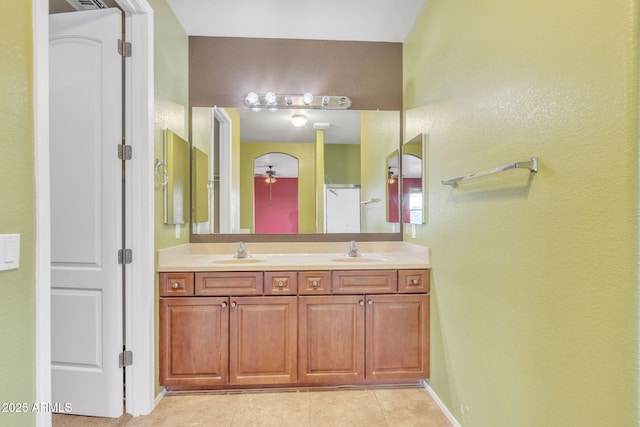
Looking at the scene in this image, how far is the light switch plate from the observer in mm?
929

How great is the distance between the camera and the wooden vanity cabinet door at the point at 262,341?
6.82ft

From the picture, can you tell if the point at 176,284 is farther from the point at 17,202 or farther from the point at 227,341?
the point at 17,202

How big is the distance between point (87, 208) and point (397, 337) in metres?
2.02

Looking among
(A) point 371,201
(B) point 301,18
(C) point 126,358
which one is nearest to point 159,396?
(C) point 126,358

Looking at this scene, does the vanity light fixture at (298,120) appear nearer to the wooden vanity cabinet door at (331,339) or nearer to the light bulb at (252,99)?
the light bulb at (252,99)

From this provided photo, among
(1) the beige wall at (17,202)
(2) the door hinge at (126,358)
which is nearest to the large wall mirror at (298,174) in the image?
(2) the door hinge at (126,358)

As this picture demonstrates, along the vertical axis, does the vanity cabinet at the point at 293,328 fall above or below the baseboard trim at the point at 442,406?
above

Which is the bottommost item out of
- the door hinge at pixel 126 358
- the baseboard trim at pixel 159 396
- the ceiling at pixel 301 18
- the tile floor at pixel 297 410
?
the tile floor at pixel 297 410

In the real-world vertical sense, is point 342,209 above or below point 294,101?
below

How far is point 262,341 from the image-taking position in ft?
6.86

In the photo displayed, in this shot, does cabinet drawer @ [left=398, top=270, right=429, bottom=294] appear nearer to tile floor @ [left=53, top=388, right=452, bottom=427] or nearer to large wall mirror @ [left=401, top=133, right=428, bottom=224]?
large wall mirror @ [left=401, top=133, right=428, bottom=224]

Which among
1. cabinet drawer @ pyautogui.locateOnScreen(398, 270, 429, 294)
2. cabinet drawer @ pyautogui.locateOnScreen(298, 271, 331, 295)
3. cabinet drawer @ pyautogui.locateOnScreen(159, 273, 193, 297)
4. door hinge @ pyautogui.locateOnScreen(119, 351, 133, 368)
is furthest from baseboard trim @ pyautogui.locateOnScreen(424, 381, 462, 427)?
door hinge @ pyautogui.locateOnScreen(119, 351, 133, 368)

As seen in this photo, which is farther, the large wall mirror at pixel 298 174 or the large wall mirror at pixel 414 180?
the large wall mirror at pixel 298 174

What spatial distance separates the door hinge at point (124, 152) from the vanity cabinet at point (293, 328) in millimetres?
740
